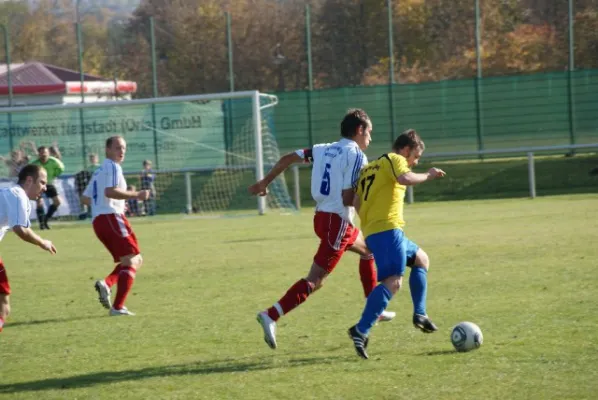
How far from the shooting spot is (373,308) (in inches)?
306

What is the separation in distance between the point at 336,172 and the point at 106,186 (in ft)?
11.2

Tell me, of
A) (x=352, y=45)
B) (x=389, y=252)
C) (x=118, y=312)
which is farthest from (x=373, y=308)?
(x=352, y=45)

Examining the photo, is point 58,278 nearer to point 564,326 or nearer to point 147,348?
point 147,348

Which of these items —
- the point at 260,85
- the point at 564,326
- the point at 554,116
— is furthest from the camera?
the point at 260,85

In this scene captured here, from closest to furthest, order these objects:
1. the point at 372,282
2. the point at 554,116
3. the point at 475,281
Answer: the point at 372,282, the point at 475,281, the point at 554,116

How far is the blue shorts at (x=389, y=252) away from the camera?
311 inches

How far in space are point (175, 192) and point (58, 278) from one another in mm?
13938

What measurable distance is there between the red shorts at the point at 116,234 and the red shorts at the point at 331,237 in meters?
3.07

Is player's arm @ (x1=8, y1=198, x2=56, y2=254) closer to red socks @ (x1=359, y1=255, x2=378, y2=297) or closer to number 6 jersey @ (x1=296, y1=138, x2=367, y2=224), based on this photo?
number 6 jersey @ (x1=296, y1=138, x2=367, y2=224)

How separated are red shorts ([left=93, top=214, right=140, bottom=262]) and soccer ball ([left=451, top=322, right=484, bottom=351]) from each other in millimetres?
4287

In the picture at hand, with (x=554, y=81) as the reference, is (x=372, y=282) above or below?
below

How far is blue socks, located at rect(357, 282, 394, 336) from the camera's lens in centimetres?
773

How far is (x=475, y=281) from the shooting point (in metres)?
11.8

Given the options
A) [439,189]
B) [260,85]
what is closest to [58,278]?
[439,189]
